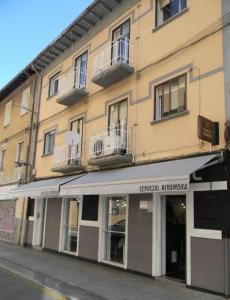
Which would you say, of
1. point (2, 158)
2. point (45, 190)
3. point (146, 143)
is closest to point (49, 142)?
point (45, 190)

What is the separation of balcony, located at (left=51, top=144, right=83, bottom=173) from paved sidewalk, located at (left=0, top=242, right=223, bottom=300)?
3581mm

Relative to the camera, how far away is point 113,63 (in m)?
13.2

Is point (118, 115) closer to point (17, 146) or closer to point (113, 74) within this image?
point (113, 74)

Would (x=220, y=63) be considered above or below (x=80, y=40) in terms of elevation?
below

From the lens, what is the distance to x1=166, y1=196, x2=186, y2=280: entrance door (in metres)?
10.7

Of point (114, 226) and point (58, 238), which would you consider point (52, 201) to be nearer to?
point (58, 238)

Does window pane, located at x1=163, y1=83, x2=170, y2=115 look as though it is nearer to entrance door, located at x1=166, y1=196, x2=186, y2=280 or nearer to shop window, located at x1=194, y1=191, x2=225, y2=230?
entrance door, located at x1=166, y1=196, x2=186, y2=280

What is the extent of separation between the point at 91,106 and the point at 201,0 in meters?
6.11

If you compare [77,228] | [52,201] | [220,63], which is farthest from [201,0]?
[52,201]

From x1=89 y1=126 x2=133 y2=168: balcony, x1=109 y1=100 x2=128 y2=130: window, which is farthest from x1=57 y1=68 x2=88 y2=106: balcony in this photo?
x1=89 y1=126 x2=133 y2=168: balcony

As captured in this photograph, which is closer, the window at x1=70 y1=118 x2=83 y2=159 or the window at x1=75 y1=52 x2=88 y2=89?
the window at x1=70 y1=118 x2=83 y2=159

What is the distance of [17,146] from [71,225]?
805cm

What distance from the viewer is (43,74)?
1983 cm

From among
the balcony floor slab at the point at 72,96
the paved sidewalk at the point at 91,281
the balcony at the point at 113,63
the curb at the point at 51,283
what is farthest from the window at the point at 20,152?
the balcony at the point at 113,63
